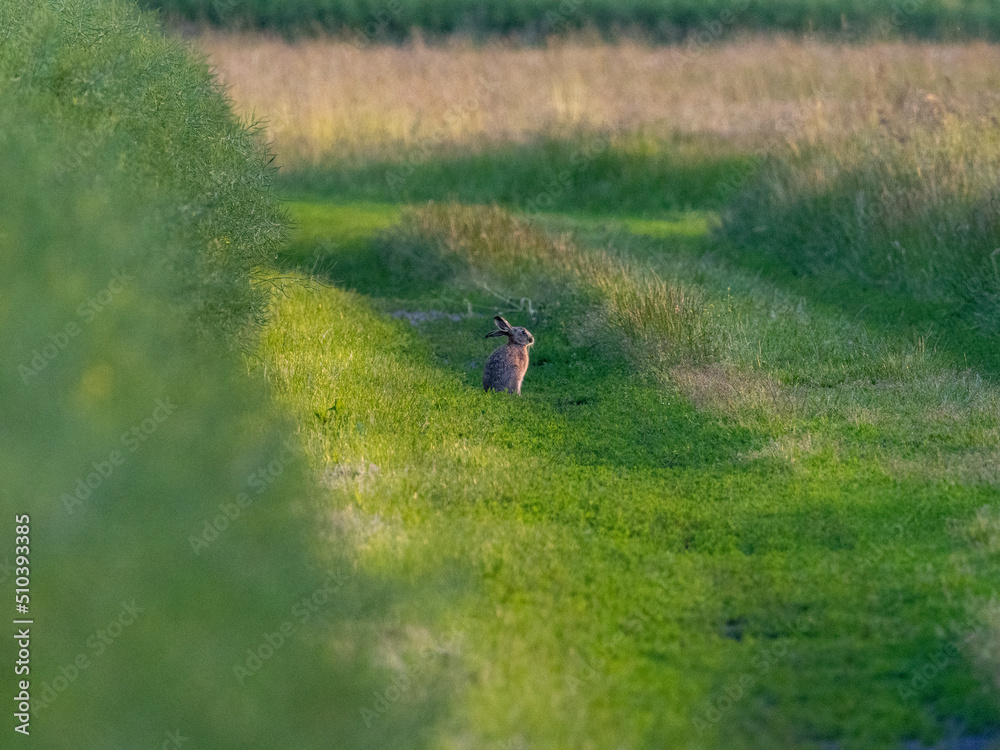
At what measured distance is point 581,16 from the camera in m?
32.6

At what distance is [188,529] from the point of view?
5.36 m

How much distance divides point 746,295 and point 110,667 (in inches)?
305

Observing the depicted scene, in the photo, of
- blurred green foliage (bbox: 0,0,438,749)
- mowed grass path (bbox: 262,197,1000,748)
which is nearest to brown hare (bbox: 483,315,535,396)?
mowed grass path (bbox: 262,197,1000,748)

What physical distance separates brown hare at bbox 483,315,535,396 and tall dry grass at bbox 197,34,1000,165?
8.51 metres

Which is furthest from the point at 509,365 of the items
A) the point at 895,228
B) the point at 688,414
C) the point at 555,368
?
the point at 895,228

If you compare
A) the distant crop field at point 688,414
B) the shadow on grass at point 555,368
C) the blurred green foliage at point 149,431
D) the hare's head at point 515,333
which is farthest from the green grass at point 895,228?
the blurred green foliage at point 149,431

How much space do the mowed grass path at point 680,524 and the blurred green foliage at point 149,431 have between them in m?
0.36

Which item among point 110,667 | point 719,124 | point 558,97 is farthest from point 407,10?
point 110,667

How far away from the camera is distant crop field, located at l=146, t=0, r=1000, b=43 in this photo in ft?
101

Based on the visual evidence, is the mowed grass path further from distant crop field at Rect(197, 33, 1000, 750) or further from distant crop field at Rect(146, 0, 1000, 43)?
distant crop field at Rect(146, 0, 1000, 43)

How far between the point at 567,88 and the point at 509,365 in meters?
14.7

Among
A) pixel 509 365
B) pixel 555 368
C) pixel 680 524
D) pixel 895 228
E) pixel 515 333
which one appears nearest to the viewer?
pixel 680 524

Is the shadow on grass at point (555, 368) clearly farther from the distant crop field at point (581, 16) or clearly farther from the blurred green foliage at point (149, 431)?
the distant crop field at point (581, 16)

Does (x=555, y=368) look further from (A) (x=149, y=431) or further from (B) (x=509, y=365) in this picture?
(A) (x=149, y=431)
